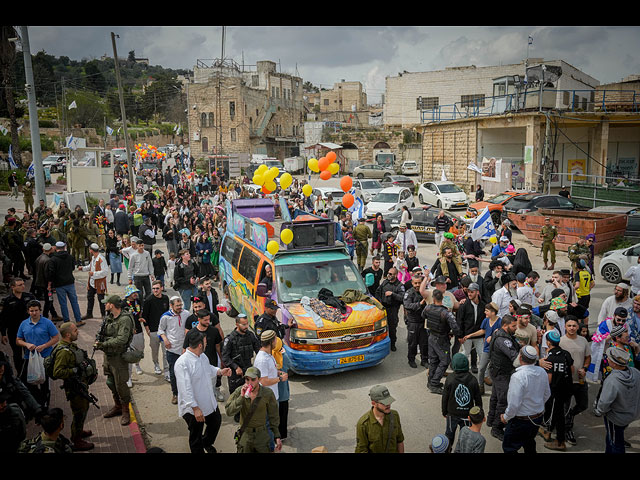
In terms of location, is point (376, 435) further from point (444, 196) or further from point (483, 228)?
point (444, 196)

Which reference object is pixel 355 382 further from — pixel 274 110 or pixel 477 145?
pixel 274 110

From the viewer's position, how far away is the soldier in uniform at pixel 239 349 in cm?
664

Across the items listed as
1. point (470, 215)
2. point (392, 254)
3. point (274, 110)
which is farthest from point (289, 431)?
point (274, 110)

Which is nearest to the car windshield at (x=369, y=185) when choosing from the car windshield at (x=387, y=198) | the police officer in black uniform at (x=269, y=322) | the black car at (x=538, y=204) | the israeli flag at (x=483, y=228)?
the car windshield at (x=387, y=198)

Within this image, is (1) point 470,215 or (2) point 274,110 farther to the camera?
(2) point 274,110

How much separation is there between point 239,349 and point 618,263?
12073 mm

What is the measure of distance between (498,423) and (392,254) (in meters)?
7.30

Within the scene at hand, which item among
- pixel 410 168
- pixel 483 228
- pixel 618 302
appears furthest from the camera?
pixel 410 168

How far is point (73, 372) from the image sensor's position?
6.04 meters

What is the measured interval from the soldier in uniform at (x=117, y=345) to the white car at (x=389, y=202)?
17.8 m

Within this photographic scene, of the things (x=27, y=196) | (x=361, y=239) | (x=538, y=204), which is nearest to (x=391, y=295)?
(x=361, y=239)

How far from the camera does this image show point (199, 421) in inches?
221

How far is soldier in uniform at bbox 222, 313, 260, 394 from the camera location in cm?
664

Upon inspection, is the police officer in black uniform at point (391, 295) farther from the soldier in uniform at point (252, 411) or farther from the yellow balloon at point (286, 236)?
the soldier in uniform at point (252, 411)
